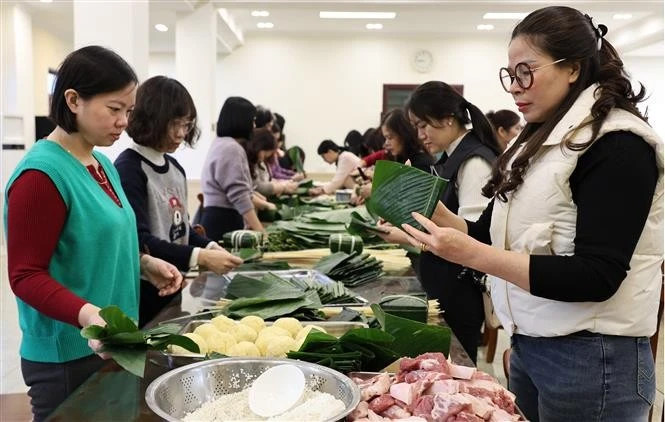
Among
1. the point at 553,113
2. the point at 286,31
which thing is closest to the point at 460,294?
the point at 553,113

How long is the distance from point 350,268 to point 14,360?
2580 millimetres

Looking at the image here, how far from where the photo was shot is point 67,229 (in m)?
1.55

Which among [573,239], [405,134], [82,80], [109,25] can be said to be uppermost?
[109,25]

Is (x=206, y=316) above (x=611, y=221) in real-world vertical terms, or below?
below

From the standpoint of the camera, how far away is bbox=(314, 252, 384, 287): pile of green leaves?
239cm

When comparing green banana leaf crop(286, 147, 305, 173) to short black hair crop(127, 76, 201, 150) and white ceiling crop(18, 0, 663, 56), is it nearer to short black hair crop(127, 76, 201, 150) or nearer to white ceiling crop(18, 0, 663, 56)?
white ceiling crop(18, 0, 663, 56)

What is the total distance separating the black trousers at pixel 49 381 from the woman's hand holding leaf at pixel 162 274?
0.39m

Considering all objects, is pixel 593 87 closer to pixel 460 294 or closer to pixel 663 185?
pixel 663 185

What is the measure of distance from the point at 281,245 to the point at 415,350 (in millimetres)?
1604

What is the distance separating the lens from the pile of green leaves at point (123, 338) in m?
1.27

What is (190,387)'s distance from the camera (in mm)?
1208


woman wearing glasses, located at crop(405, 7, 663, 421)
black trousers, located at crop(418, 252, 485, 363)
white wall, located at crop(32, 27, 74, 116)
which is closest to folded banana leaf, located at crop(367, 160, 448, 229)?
woman wearing glasses, located at crop(405, 7, 663, 421)

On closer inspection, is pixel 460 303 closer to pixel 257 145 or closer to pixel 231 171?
pixel 231 171

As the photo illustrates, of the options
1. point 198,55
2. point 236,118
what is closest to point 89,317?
point 236,118
